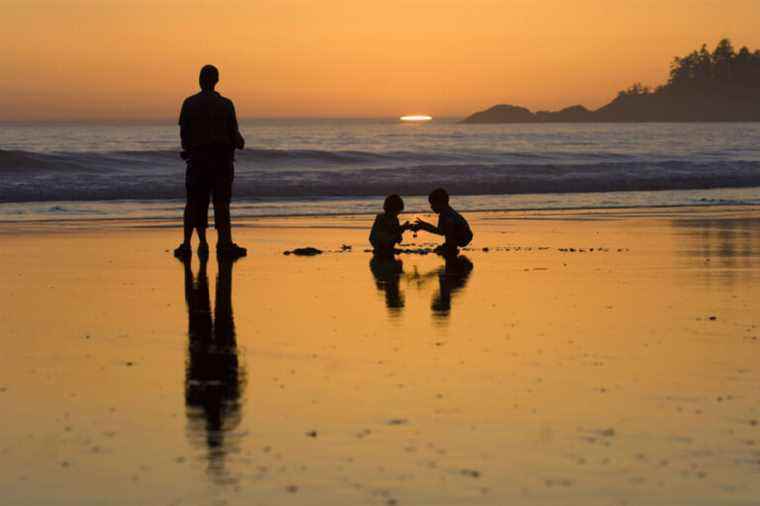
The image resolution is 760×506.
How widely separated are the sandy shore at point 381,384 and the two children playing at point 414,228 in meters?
1.48

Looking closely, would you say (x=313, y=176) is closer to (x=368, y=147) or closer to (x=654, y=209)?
(x=654, y=209)

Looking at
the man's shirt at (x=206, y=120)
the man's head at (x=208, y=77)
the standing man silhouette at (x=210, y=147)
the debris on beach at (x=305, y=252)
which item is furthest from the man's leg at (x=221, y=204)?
the man's head at (x=208, y=77)

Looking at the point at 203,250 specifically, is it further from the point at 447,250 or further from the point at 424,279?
the point at 424,279

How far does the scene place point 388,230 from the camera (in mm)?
14469

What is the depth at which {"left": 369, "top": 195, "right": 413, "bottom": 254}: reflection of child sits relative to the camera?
14.4m

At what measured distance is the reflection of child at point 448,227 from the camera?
1473cm

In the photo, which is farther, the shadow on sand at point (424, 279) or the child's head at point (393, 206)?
the child's head at point (393, 206)

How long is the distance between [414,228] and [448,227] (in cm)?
35

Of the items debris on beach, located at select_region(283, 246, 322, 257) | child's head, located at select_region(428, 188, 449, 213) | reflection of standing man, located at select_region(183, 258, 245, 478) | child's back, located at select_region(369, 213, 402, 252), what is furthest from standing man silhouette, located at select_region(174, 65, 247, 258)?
reflection of standing man, located at select_region(183, 258, 245, 478)

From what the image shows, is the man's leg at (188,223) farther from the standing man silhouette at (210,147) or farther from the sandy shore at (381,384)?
the sandy shore at (381,384)

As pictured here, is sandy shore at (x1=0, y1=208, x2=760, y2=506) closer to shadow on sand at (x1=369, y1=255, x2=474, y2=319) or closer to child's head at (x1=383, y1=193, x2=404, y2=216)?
shadow on sand at (x1=369, y1=255, x2=474, y2=319)

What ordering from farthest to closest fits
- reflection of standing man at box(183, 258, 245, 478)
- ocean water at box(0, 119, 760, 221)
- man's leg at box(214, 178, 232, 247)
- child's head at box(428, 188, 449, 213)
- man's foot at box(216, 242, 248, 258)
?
ocean water at box(0, 119, 760, 221), child's head at box(428, 188, 449, 213), man's leg at box(214, 178, 232, 247), man's foot at box(216, 242, 248, 258), reflection of standing man at box(183, 258, 245, 478)

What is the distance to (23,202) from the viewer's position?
25812mm

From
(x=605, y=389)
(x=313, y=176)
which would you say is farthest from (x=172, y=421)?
(x=313, y=176)
